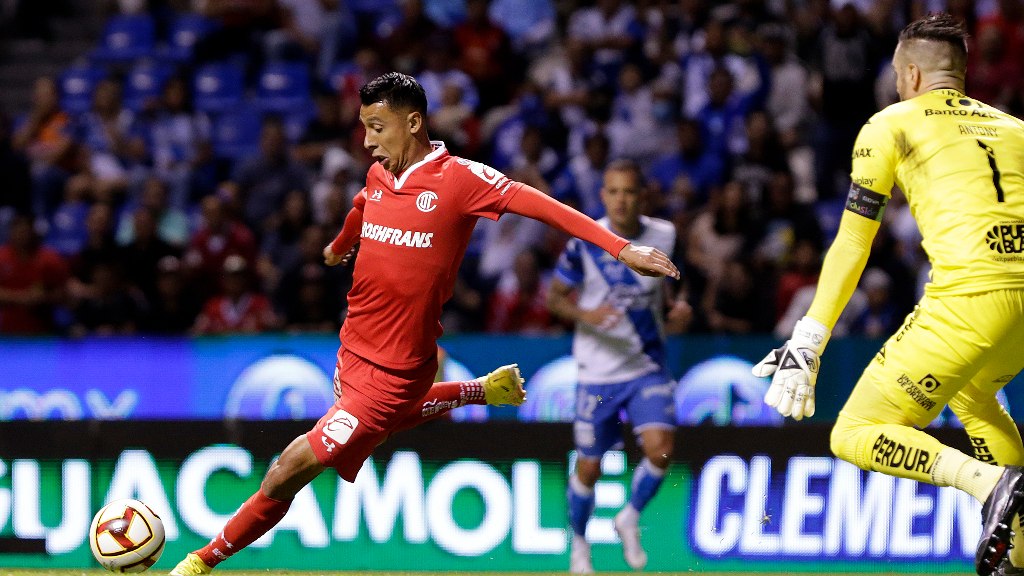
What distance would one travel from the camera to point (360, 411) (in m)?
6.12

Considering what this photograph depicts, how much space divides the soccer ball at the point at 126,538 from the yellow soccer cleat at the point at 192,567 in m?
0.34

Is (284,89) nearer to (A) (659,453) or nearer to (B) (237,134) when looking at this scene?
(B) (237,134)

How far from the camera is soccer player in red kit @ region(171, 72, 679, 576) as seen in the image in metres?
6.13

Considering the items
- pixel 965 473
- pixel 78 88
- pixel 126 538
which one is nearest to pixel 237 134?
pixel 78 88

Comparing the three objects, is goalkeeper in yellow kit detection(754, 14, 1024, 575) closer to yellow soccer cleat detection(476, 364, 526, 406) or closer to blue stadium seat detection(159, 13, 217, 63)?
yellow soccer cleat detection(476, 364, 526, 406)

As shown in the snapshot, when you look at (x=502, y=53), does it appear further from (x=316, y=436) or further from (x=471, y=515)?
(x=316, y=436)

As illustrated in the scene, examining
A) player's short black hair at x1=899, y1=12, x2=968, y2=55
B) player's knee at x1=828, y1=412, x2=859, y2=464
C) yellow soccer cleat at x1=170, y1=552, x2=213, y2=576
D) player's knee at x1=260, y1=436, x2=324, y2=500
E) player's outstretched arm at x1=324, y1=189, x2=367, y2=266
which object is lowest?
yellow soccer cleat at x1=170, y1=552, x2=213, y2=576

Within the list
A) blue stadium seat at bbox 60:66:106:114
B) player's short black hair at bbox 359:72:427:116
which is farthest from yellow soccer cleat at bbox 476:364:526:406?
blue stadium seat at bbox 60:66:106:114

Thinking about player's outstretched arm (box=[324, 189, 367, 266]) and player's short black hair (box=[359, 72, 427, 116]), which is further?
player's outstretched arm (box=[324, 189, 367, 266])

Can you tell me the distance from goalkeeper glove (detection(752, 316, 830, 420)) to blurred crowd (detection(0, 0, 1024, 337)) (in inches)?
209

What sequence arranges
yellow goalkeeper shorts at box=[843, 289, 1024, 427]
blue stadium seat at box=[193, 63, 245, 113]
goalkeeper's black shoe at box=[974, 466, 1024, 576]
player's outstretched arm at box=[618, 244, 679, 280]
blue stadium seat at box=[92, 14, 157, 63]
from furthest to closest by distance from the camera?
blue stadium seat at box=[92, 14, 157, 63], blue stadium seat at box=[193, 63, 245, 113], player's outstretched arm at box=[618, 244, 679, 280], yellow goalkeeper shorts at box=[843, 289, 1024, 427], goalkeeper's black shoe at box=[974, 466, 1024, 576]

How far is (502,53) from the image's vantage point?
46.6 feet

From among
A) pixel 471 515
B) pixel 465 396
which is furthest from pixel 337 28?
pixel 465 396

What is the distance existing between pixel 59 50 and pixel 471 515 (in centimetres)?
1009
